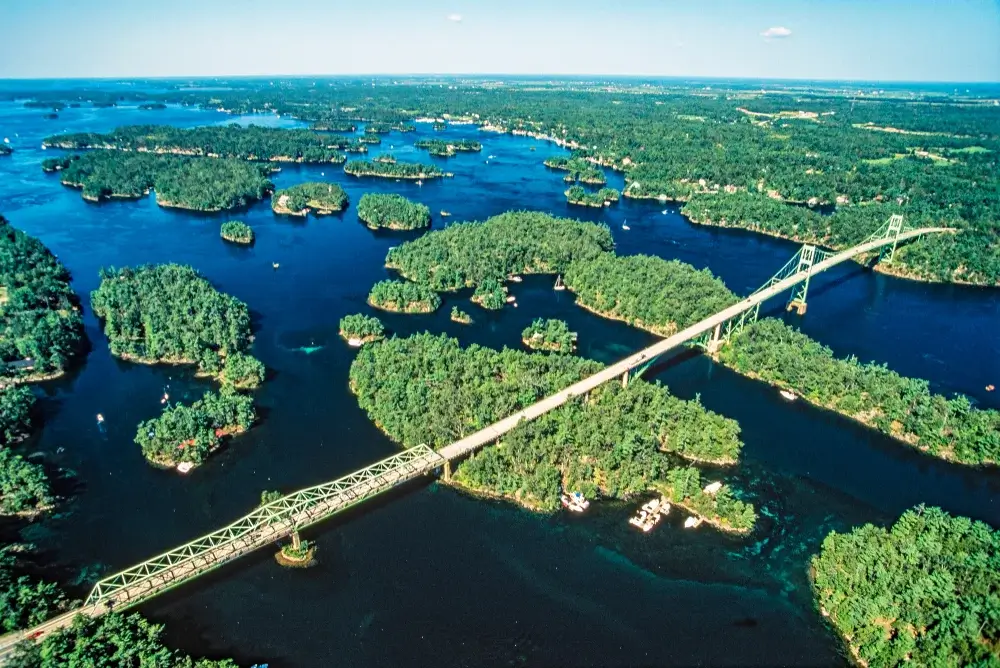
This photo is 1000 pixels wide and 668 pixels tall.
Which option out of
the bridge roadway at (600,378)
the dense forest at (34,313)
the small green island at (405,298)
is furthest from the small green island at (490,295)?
the dense forest at (34,313)

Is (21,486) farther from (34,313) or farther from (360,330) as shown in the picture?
(360,330)

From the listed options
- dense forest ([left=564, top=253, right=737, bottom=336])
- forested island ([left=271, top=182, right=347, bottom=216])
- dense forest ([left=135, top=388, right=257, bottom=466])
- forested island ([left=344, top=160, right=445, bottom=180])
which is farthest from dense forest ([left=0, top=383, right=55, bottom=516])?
forested island ([left=344, top=160, right=445, bottom=180])

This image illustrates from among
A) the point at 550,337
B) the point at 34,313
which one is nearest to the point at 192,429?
the point at 34,313

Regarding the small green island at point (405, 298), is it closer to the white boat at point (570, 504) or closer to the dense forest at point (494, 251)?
the dense forest at point (494, 251)

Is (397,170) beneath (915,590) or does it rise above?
above

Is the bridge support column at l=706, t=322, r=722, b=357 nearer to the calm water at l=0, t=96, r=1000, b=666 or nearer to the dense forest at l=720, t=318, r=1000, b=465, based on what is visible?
the dense forest at l=720, t=318, r=1000, b=465

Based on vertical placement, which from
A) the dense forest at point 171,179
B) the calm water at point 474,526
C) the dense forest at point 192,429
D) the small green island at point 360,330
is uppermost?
the dense forest at point 171,179
